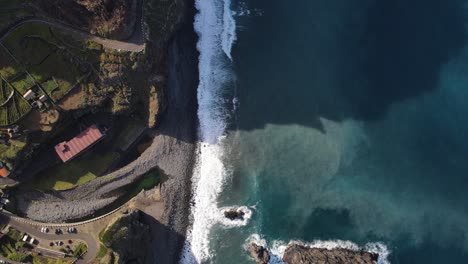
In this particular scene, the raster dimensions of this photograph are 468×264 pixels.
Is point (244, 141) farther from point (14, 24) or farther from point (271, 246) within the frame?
point (14, 24)

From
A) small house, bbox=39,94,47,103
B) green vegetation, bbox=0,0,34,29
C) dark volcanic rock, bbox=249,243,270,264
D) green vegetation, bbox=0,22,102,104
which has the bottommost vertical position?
dark volcanic rock, bbox=249,243,270,264

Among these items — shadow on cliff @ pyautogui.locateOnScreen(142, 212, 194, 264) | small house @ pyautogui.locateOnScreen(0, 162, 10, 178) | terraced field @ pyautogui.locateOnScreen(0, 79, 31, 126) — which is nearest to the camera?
terraced field @ pyautogui.locateOnScreen(0, 79, 31, 126)

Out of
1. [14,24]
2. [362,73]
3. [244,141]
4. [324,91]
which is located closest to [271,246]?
[244,141]

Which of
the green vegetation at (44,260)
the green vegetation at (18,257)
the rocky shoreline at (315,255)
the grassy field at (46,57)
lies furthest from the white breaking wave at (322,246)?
the grassy field at (46,57)

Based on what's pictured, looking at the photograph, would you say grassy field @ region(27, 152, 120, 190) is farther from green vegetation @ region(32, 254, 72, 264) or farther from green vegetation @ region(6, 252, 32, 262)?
green vegetation @ region(32, 254, 72, 264)

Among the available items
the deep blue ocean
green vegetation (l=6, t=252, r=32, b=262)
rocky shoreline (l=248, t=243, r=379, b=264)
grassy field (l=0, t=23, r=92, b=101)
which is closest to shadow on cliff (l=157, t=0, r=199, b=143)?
the deep blue ocean
